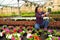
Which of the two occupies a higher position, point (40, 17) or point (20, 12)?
point (40, 17)

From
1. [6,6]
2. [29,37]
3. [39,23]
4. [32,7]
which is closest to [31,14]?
[32,7]

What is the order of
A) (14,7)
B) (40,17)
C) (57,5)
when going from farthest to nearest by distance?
1. (14,7)
2. (57,5)
3. (40,17)

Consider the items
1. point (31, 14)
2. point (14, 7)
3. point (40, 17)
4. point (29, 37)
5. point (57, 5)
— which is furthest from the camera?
point (14, 7)

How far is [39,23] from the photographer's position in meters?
6.67

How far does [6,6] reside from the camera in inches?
493

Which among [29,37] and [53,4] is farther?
[53,4]

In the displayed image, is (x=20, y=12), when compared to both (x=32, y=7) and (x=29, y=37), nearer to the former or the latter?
(x=32, y=7)

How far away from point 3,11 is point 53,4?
290 cm

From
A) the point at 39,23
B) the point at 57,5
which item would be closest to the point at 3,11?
the point at 57,5

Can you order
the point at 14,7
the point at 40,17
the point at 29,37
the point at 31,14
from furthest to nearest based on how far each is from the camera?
the point at 14,7
the point at 31,14
the point at 40,17
the point at 29,37

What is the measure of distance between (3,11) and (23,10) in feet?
3.92

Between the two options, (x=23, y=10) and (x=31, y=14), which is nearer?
(x=31, y=14)

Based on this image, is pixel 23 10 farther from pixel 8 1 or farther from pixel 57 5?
pixel 57 5

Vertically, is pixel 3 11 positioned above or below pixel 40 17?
below
